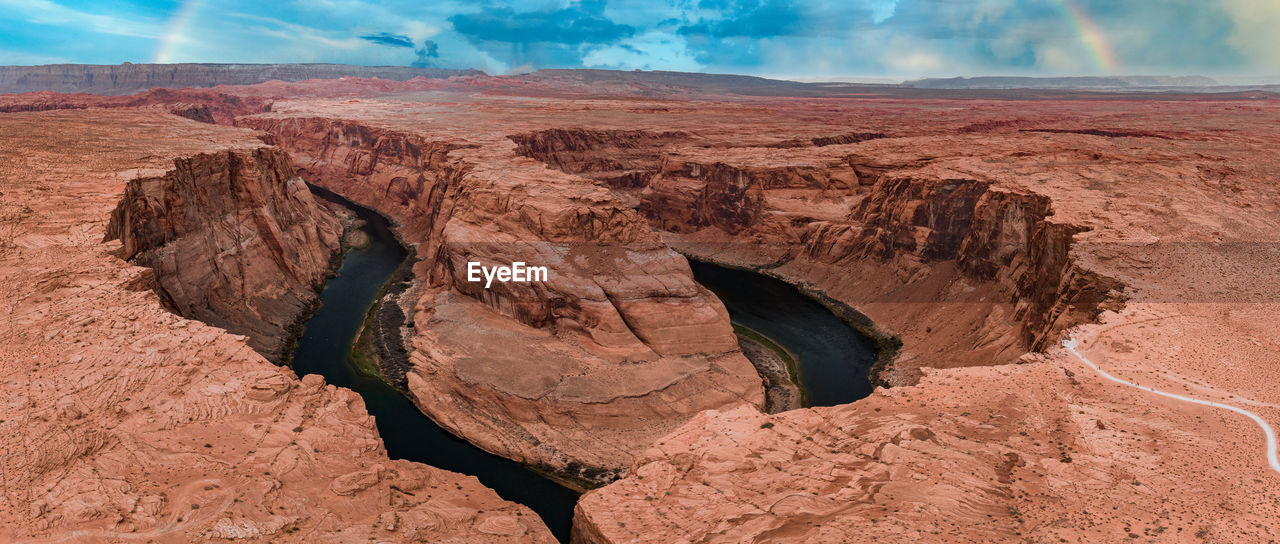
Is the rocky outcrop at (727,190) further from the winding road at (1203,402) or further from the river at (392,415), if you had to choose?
the winding road at (1203,402)

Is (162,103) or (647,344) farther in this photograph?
(162,103)

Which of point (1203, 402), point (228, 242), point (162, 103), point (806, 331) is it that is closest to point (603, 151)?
point (806, 331)

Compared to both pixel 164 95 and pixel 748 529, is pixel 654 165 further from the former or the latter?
pixel 164 95

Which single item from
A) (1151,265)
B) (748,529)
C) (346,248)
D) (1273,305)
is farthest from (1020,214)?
(346,248)

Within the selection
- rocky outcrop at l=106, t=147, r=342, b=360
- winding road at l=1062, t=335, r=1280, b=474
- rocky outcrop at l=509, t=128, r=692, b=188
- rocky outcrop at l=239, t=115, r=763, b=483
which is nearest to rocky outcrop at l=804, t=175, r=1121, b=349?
winding road at l=1062, t=335, r=1280, b=474

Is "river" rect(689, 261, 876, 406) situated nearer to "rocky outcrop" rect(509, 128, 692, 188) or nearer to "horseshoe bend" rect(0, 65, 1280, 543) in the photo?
"horseshoe bend" rect(0, 65, 1280, 543)

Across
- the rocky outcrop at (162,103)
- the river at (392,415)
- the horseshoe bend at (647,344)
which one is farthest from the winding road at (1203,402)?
the rocky outcrop at (162,103)

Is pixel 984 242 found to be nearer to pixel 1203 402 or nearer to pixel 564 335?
pixel 1203 402
